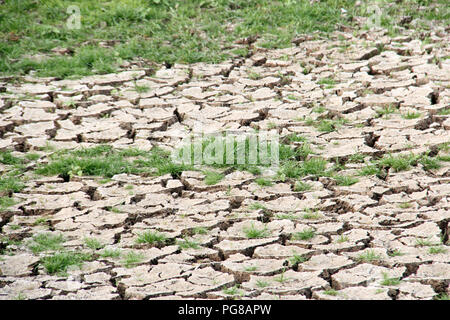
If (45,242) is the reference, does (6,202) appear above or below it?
above

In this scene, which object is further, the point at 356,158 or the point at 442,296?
the point at 356,158

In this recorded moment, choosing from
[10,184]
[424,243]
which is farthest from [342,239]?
[10,184]

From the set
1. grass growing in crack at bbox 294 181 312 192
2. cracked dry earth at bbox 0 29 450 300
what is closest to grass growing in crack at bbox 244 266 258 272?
cracked dry earth at bbox 0 29 450 300

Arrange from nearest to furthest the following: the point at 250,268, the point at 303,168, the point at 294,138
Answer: the point at 250,268 → the point at 303,168 → the point at 294,138

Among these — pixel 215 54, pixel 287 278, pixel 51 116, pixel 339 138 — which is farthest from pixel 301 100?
pixel 287 278

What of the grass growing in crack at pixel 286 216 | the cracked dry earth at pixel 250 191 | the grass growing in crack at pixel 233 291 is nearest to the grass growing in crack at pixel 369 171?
the cracked dry earth at pixel 250 191

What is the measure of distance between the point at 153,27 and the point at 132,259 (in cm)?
400

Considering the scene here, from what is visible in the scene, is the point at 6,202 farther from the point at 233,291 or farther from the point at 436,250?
the point at 436,250

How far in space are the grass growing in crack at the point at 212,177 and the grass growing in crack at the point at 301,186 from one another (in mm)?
481

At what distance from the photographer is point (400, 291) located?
11.5ft

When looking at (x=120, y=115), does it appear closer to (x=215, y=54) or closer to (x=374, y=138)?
(x=215, y=54)

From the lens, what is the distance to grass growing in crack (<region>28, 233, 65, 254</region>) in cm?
408

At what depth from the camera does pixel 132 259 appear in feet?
12.9

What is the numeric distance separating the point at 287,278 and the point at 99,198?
4.88 feet
